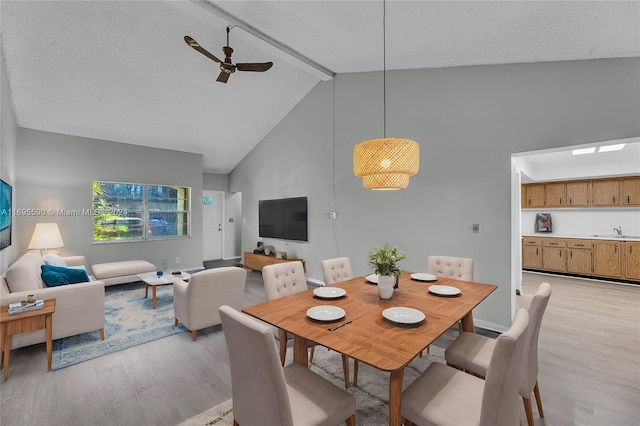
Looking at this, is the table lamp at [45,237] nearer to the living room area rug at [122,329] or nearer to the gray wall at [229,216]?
the living room area rug at [122,329]

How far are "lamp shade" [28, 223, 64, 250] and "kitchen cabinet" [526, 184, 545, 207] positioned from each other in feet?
30.7

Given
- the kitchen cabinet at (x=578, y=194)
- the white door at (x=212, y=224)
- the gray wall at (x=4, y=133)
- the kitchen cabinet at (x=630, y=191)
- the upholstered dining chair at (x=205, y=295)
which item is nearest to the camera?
the upholstered dining chair at (x=205, y=295)

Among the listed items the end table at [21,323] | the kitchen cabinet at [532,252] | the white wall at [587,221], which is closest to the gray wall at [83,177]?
the end table at [21,323]

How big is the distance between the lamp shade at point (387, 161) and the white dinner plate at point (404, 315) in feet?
3.26

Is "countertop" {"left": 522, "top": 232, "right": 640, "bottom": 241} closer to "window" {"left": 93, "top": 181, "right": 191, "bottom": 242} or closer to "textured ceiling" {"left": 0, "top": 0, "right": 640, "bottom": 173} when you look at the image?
"textured ceiling" {"left": 0, "top": 0, "right": 640, "bottom": 173}

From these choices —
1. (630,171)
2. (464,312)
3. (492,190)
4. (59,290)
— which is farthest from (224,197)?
(630,171)

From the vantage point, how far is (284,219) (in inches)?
236

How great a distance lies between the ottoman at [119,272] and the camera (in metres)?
4.59

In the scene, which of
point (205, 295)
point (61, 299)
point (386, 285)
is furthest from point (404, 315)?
point (61, 299)

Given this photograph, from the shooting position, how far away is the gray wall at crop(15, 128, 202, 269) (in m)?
4.66

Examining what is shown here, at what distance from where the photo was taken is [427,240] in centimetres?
389

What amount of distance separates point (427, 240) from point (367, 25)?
107 inches

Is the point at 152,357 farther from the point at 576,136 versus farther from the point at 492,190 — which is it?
the point at 576,136

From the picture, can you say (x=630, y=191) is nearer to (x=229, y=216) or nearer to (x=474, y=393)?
(x=474, y=393)
